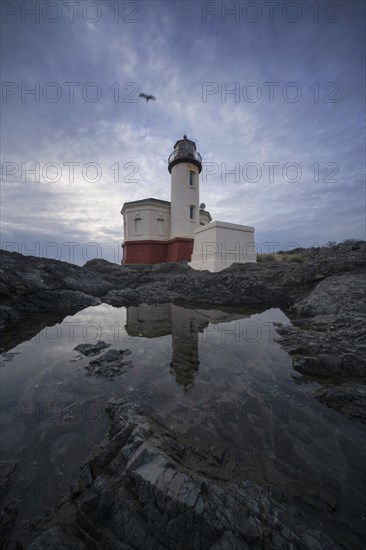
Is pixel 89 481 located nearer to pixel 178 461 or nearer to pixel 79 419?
pixel 178 461

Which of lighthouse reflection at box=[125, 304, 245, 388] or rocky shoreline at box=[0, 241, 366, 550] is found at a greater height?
lighthouse reflection at box=[125, 304, 245, 388]

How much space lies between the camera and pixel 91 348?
5.70 m

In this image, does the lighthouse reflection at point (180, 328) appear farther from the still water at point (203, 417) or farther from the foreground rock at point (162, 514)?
the foreground rock at point (162, 514)

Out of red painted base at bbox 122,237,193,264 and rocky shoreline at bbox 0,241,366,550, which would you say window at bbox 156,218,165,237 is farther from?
rocky shoreline at bbox 0,241,366,550

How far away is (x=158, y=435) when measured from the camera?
2.60m

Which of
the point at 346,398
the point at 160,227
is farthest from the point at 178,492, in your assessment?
the point at 160,227

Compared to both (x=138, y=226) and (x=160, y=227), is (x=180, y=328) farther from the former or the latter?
(x=138, y=226)

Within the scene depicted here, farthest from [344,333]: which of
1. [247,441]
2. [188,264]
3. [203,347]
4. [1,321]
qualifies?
[188,264]

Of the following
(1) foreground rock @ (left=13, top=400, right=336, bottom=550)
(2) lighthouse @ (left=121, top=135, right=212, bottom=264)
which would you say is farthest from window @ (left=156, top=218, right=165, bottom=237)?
(1) foreground rock @ (left=13, top=400, right=336, bottom=550)

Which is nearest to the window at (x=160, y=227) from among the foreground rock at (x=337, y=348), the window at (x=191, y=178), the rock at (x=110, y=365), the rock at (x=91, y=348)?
the window at (x=191, y=178)

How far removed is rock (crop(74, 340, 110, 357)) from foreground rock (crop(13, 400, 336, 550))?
3.55m

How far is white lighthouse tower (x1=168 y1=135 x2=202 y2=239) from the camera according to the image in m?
23.9

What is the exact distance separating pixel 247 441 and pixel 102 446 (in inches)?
68.7

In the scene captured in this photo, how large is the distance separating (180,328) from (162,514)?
5.98 meters
